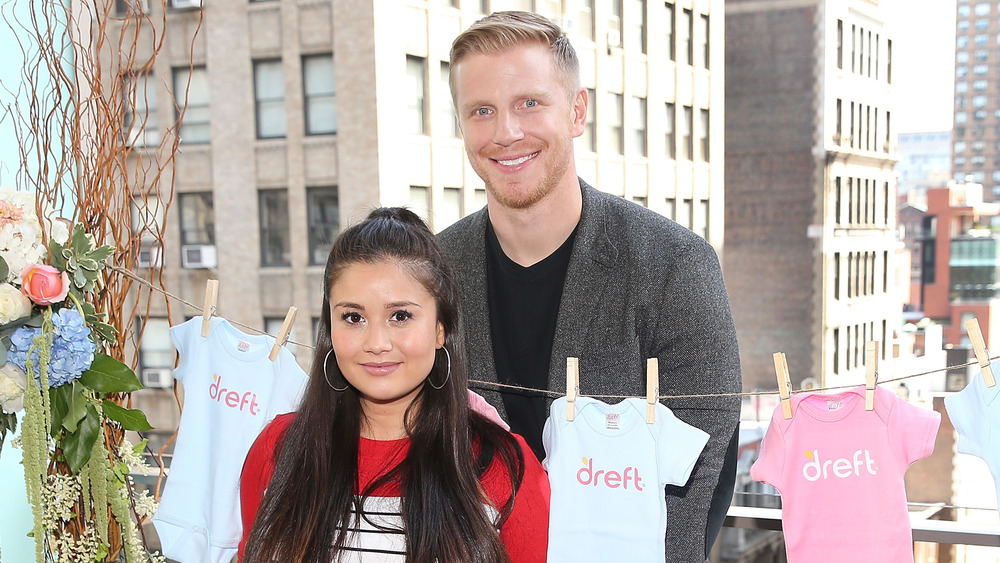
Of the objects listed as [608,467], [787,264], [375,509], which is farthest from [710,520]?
[787,264]

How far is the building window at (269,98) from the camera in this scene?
28.9 feet

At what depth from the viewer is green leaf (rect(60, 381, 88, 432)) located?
145cm

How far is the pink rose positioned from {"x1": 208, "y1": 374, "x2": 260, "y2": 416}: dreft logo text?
1.18 feet

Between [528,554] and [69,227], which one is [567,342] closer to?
[528,554]

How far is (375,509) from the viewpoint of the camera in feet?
3.56

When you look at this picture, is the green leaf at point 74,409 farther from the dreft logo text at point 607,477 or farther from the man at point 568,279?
the dreft logo text at point 607,477

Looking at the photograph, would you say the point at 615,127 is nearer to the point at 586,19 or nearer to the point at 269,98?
the point at 586,19

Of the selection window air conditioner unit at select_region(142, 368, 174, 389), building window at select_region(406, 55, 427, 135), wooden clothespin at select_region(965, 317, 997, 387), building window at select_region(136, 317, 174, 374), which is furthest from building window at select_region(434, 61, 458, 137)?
wooden clothespin at select_region(965, 317, 997, 387)

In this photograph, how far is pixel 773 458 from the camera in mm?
1399

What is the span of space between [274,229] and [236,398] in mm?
7937

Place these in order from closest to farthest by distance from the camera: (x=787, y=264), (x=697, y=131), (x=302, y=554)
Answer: (x=302, y=554) < (x=697, y=131) < (x=787, y=264)

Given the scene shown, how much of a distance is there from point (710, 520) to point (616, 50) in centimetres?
877

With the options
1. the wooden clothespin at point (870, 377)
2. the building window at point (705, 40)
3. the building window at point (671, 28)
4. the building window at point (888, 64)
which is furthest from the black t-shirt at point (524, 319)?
the building window at point (888, 64)

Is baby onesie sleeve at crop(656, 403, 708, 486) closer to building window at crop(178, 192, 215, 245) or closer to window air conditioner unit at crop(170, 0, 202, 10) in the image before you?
window air conditioner unit at crop(170, 0, 202, 10)
